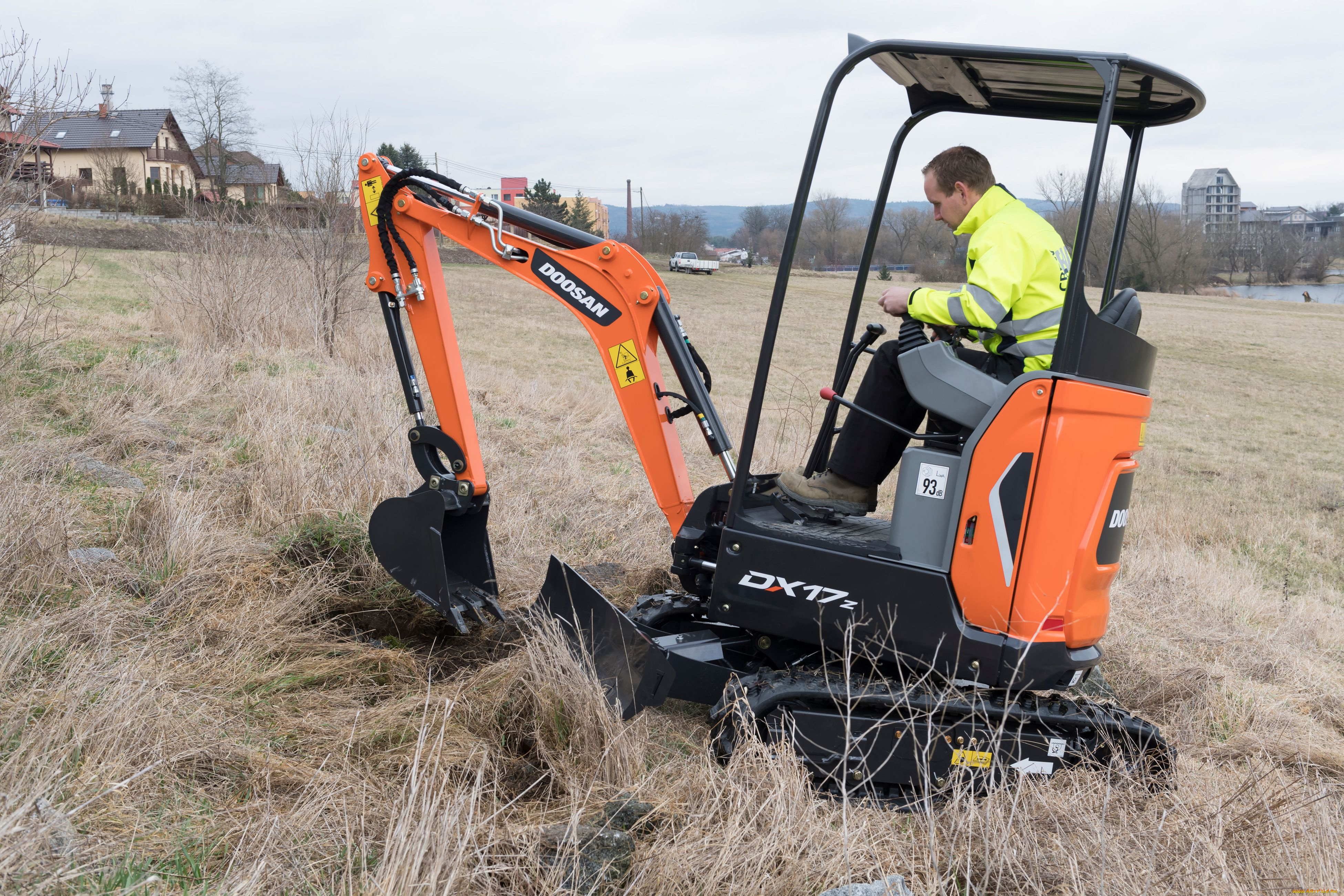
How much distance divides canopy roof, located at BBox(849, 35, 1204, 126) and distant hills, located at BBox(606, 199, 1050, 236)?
0.44m

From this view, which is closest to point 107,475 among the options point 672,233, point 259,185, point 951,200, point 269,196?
point 951,200

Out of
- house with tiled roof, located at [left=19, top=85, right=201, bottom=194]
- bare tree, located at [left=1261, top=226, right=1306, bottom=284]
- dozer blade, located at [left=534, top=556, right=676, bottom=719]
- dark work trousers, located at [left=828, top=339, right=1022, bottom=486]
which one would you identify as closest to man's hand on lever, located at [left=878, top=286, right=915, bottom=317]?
dark work trousers, located at [left=828, top=339, right=1022, bottom=486]

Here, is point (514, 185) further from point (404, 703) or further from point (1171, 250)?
point (404, 703)

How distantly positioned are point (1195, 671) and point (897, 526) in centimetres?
220

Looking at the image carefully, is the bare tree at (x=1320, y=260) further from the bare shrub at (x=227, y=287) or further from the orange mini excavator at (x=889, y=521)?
the orange mini excavator at (x=889, y=521)

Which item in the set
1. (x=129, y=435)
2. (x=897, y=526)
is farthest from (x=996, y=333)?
(x=129, y=435)

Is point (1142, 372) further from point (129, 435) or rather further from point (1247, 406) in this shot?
point (1247, 406)

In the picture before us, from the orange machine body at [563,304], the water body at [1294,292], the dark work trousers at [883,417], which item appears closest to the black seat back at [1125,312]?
the dark work trousers at [883,417]

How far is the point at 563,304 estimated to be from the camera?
13.4 ft

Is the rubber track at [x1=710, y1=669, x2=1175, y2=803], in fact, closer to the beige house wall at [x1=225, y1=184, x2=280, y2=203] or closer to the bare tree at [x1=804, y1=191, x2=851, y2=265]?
the bare tree at [x1=804, y1=191, x2=851, y2=265]

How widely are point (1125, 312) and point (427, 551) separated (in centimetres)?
301

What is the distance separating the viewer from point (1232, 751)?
394 centimetres

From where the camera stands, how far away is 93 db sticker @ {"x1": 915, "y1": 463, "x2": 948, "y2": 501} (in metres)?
3.29

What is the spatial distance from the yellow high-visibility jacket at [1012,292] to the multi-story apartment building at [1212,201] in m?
59.6
